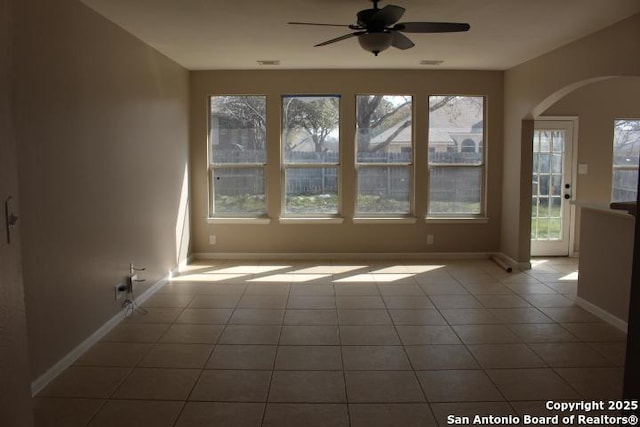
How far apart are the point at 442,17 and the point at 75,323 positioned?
350 centimetres

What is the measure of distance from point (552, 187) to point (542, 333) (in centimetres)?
338

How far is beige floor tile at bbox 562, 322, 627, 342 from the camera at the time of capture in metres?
3.78

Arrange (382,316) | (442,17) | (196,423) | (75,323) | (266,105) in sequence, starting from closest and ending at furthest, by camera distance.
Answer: (196,423) < (75,323) < (442,17) < (382,316) < (266,105)

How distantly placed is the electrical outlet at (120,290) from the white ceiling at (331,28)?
215 centimetres

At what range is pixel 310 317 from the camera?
4.30m

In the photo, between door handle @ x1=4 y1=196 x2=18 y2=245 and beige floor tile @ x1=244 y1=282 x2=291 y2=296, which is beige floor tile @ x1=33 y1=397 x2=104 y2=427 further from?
beige floor tile @ x1=244 y1=282 x2=291 y2=296

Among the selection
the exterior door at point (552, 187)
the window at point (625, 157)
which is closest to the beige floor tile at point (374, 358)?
the exterior door at point (552, 187)

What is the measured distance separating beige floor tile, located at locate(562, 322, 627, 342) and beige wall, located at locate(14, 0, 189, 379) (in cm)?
367

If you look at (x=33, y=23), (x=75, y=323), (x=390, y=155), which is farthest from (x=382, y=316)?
(x=33, y=23)

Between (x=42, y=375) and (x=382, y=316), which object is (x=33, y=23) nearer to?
(x=42, y=375)

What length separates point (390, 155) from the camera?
6.59m

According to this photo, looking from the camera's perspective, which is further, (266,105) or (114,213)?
(266,105)

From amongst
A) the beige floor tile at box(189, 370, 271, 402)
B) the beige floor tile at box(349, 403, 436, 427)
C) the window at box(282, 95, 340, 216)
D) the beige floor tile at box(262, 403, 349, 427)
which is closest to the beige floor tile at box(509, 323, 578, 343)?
the beige floor tile at box(349, 403, 436, 427)

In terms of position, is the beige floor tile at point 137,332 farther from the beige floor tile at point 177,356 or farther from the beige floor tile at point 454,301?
the beige floor tile at point 454,301
